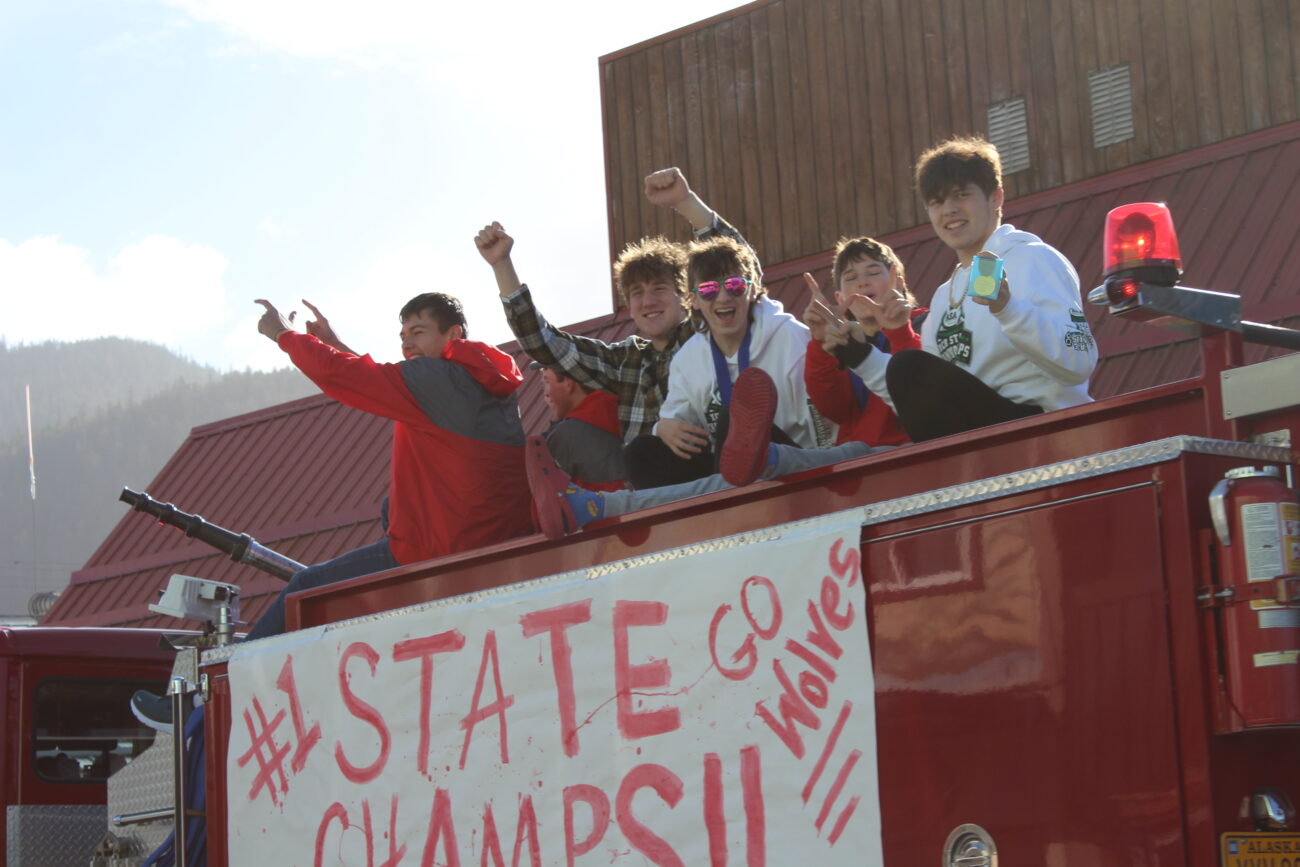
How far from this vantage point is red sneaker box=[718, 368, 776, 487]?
143 inches

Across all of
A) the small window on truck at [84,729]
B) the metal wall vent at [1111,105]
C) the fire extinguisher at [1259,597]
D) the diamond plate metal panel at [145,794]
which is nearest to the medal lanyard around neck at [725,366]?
the fire extinguisher at [1259,597]

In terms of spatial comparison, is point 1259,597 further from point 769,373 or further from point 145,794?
point 145,794

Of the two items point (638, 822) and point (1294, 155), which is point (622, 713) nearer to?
point (638, 822)

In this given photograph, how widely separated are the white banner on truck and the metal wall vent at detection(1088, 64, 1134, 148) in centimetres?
1062

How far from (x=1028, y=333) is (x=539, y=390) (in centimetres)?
1041

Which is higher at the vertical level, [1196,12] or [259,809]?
[1196,12]

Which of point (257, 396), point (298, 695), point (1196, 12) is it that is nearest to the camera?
point (298, 695)

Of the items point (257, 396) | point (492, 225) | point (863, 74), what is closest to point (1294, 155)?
point (863, 74)

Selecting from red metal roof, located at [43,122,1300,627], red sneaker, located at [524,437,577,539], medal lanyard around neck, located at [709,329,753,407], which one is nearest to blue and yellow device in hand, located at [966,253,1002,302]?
red sneaker, located at [524,437,577,539]

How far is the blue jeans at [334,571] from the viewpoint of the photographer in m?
5.15

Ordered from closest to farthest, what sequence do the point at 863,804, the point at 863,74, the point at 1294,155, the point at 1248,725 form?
the point at 1248,725 → the point at 863,804 → the point at 1294,155 → the point at 863,74

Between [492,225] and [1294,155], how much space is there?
7164 millimetres

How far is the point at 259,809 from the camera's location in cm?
486

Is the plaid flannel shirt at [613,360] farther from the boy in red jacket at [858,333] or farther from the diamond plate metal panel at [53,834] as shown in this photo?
the diamond plate metal panel at [53,834]
